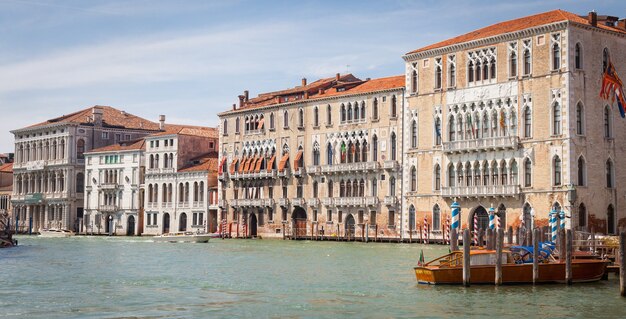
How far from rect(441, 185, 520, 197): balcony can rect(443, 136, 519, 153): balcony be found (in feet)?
5.86

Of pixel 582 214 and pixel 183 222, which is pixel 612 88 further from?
pixel 183 222

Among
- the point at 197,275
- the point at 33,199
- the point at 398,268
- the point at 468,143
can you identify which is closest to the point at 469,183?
the point at 468,143

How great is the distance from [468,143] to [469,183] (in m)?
1.97

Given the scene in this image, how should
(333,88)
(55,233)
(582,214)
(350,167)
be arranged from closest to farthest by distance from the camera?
(582,214) → (350,167) → (333,88) → (55,233)

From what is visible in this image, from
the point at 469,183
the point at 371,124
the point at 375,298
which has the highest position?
the point at 371,124

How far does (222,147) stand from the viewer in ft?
218

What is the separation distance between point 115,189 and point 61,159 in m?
7.44

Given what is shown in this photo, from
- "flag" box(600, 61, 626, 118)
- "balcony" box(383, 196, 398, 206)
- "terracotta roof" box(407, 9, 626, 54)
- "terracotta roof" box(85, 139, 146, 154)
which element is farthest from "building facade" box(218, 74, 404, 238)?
"flag" box(600, 61, 626, 118)

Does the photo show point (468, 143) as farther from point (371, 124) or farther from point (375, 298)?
point (375, 298)

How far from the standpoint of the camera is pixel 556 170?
4528 centimetres

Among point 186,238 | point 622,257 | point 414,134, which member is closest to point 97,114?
point 186,238

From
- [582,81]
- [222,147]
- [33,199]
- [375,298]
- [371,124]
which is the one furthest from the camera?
[33,199]

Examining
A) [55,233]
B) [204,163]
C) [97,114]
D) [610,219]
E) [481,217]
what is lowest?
[55,233]

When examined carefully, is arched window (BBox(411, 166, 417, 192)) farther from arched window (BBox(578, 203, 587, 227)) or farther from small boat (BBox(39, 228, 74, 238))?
small boat (BBox(39, 228, 74, 238))
